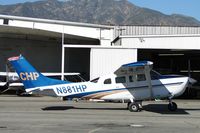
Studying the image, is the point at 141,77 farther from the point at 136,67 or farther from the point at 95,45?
the point at 95,45

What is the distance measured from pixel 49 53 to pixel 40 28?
10.6 meters

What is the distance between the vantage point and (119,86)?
20781mm

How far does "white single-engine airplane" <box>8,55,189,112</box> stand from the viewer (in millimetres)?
20406

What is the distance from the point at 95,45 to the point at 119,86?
17.5 m

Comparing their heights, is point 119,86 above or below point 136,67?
below

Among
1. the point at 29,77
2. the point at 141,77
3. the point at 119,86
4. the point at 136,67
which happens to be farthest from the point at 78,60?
the point at 136,67

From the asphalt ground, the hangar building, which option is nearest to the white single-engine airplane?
the asphalt ground

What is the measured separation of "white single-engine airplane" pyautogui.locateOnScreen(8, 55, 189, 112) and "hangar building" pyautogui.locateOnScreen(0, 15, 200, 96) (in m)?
9.55

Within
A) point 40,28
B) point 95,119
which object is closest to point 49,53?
point 40,28

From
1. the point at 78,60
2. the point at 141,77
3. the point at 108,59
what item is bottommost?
the point at 141,77

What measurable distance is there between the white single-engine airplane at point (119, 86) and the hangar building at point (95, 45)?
9551 mm

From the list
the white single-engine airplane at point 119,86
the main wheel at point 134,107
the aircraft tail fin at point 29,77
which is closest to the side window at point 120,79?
the white single-engine airplane at point 119,86

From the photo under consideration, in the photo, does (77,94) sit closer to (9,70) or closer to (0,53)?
(9,70)

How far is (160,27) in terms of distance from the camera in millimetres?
42156
